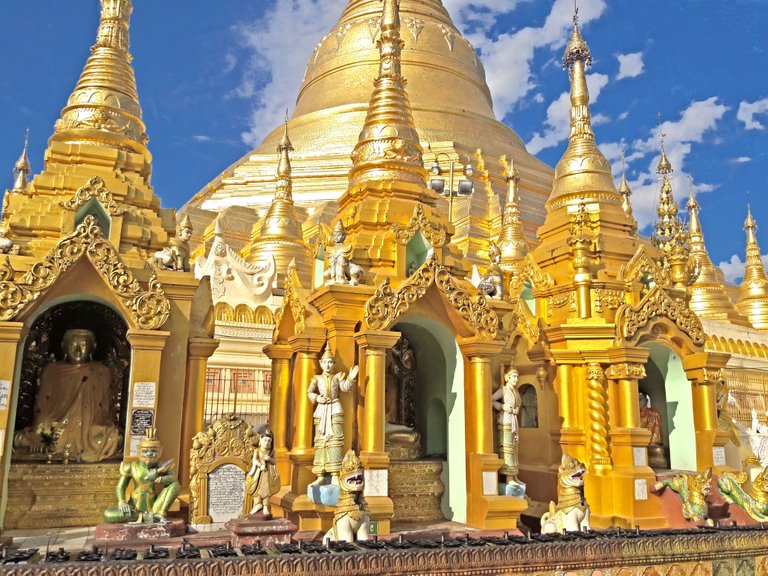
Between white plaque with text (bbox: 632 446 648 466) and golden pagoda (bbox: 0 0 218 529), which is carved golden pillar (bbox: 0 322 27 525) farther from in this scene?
white plaque with text (bbox: 632 446 648 466)

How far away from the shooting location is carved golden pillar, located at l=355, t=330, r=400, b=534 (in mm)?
9125

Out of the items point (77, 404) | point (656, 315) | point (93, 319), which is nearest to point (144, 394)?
point (77, 404)

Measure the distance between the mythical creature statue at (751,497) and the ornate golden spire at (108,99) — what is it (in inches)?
450

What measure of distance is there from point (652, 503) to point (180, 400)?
761cm

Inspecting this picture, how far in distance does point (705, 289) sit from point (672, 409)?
17785 mm

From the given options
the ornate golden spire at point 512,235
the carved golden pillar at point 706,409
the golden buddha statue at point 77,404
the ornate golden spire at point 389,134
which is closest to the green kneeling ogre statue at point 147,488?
the golden buddha statue at point 77,404

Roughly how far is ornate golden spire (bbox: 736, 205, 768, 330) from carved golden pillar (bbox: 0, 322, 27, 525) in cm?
2945

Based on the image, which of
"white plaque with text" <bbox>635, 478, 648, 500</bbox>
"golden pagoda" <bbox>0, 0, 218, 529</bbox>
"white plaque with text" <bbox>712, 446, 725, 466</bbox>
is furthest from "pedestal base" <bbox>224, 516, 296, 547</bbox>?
"white plaque with text" <bbox>712, 446, 725, 466</bbox>

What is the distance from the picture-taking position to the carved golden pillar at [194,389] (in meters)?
10.3

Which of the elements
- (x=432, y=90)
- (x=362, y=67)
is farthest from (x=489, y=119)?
(x=362, y=67)

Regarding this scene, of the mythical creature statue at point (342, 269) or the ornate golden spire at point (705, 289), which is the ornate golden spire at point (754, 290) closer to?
the ornate golden spire at point (705, 289)

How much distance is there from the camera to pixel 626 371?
455 inches

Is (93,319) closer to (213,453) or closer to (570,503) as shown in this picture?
(213,453)

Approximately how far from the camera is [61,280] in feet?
31.2
